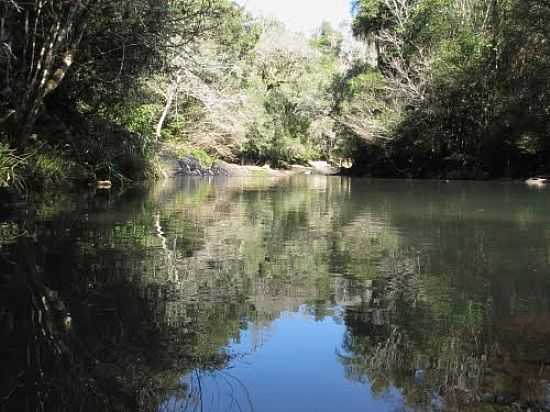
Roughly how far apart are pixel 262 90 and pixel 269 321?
44.1 m

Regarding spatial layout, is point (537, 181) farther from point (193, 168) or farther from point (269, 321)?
point (269, 321)

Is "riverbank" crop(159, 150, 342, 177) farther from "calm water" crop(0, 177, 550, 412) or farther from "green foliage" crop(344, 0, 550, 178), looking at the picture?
"calm water" crop(0, 177, 550, 412)

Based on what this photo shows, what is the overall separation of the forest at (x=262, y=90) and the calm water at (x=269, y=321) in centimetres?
480

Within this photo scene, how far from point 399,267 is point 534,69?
2376 cm

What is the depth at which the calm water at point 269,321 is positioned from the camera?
2588mm

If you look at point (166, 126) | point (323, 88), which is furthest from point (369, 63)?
point (166, 126)

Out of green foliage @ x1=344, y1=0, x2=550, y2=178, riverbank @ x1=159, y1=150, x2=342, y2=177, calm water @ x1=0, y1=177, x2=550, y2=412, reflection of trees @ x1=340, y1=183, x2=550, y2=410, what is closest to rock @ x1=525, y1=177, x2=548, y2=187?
green foliage @ x1=344, y1=0, x2=550, y2=178

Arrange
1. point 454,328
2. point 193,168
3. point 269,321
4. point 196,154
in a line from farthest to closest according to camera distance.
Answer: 1. point 196,154
2. point 193,168
3. point 269,321
4. point 454,328

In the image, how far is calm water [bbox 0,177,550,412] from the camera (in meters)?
2.59

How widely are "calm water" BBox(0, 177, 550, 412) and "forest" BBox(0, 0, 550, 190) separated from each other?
4.80 metres

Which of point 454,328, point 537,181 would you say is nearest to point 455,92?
point 537,181

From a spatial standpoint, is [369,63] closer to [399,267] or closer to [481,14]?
[481,14]

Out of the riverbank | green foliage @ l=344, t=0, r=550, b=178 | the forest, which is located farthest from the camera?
the riverbank

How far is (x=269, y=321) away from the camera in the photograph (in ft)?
12.2
